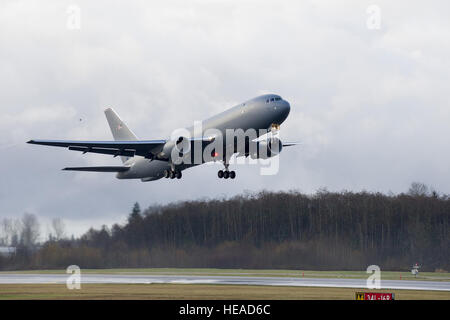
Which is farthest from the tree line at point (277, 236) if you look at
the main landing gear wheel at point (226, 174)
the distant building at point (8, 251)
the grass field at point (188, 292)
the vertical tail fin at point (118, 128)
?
the grass field at point (188, 292)

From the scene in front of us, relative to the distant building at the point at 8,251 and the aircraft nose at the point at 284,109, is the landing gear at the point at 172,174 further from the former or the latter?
the distant building at the point at 8,251

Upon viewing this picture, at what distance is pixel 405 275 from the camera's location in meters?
63.8

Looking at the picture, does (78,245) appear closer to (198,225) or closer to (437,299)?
(198,225)

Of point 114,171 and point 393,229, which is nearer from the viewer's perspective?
point 114,171

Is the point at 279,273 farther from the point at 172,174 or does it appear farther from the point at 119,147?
the point at 119,147

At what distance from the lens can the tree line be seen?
70.9m

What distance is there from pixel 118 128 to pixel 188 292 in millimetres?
27375

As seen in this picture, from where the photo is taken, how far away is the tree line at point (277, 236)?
233 feet

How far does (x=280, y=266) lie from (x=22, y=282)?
25.5m

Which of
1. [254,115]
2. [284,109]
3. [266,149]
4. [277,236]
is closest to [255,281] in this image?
[266,149]

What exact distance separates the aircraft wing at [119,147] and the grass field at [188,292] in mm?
10490

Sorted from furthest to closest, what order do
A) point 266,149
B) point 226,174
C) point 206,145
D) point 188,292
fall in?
1. point 226,174
2. point 266,149
3. point 206,145
4. point 188,292

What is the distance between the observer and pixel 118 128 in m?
68.6
